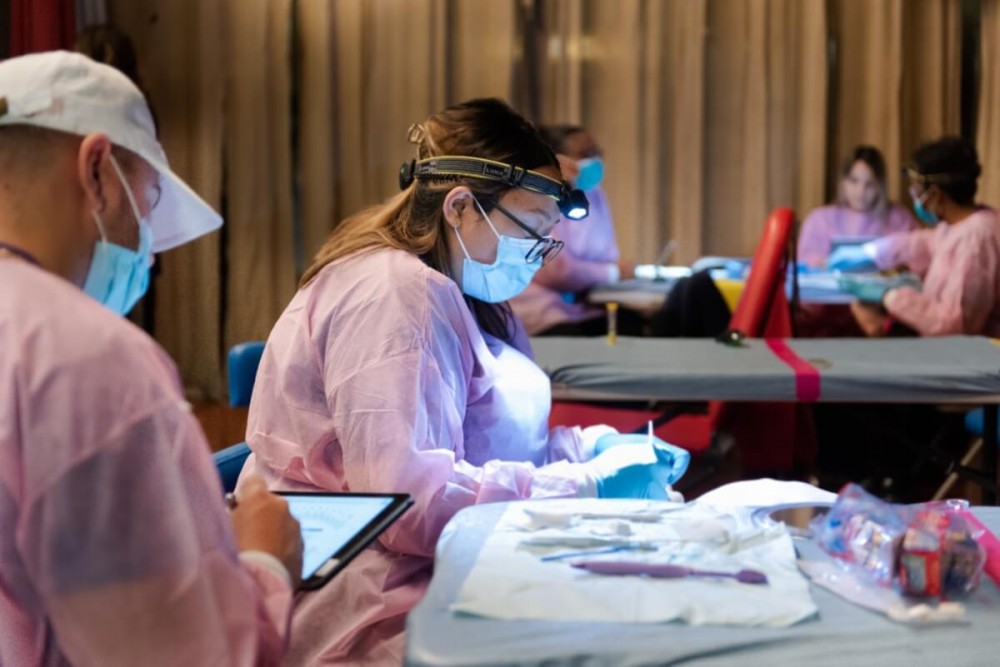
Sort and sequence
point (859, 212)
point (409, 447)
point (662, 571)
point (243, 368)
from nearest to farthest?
point (662, 571), point (409, 447), point (243, 368), point (859, 212)

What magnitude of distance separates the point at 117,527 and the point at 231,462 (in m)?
0.90

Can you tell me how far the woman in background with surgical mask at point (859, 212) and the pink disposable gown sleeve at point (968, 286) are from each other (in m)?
1.33

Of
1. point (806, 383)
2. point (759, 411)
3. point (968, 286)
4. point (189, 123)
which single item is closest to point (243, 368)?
point (806, 383)

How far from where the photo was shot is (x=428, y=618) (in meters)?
0.99

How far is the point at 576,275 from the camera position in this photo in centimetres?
440

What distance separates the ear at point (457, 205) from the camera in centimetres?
172

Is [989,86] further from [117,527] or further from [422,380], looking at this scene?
[117,527]

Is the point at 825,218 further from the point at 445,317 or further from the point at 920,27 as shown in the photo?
the point at 445,317

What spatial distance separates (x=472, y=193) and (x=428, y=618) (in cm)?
87

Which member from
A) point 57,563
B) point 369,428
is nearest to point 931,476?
point 369,428

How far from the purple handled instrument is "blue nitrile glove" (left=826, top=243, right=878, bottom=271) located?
157 inches

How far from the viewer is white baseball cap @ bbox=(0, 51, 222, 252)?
0.94m

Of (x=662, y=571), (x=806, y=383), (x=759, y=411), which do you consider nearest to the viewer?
(x=662, y=571)

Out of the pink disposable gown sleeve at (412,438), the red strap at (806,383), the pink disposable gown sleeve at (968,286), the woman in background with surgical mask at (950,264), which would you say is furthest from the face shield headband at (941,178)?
the pink disposable gown sleeve at (412,438)
